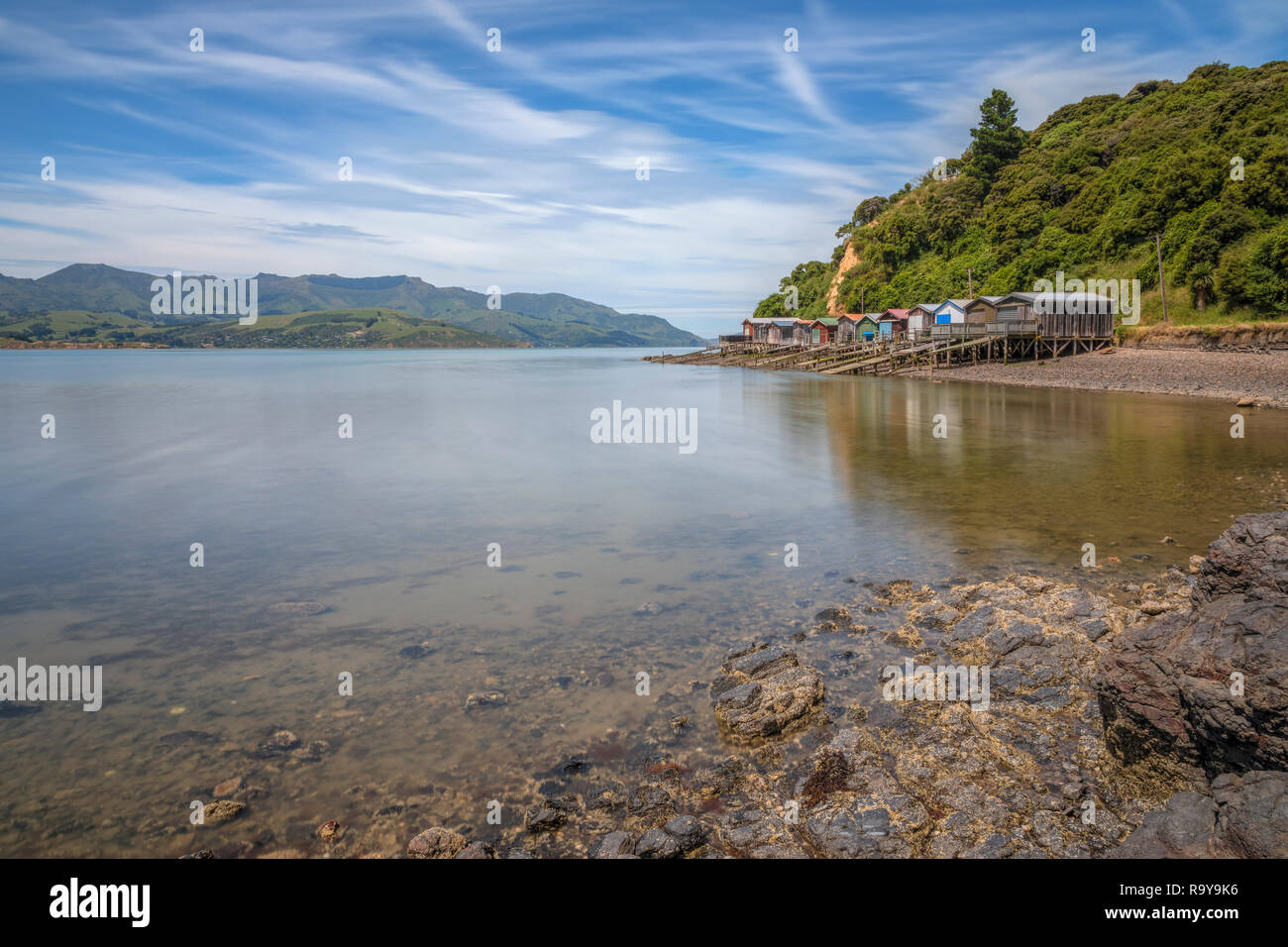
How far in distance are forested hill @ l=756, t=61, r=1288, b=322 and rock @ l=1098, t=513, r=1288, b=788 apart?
185 ft

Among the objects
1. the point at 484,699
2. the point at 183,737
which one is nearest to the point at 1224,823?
the point at 484,699

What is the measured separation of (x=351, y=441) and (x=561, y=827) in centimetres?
2920

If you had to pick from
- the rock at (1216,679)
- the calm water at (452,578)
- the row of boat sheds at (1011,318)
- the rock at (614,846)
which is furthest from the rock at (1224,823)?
the row of boat sheds at (1011,318)

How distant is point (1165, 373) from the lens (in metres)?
46.1

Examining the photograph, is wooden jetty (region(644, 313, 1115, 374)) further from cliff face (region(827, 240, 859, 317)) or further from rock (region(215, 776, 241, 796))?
rock (region(215, 776, 241, 796))

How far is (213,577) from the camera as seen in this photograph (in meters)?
12.9

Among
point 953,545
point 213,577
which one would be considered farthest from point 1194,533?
point 213,577

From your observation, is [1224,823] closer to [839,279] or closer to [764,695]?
[764,695]

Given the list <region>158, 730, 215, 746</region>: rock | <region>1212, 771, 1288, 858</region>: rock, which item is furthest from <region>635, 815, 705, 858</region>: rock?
<region>158, 730, 215, 746</region>: rock

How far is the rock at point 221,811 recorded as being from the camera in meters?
6.23

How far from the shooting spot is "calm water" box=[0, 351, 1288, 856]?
6898 millimetres

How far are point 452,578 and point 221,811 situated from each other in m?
6.79
